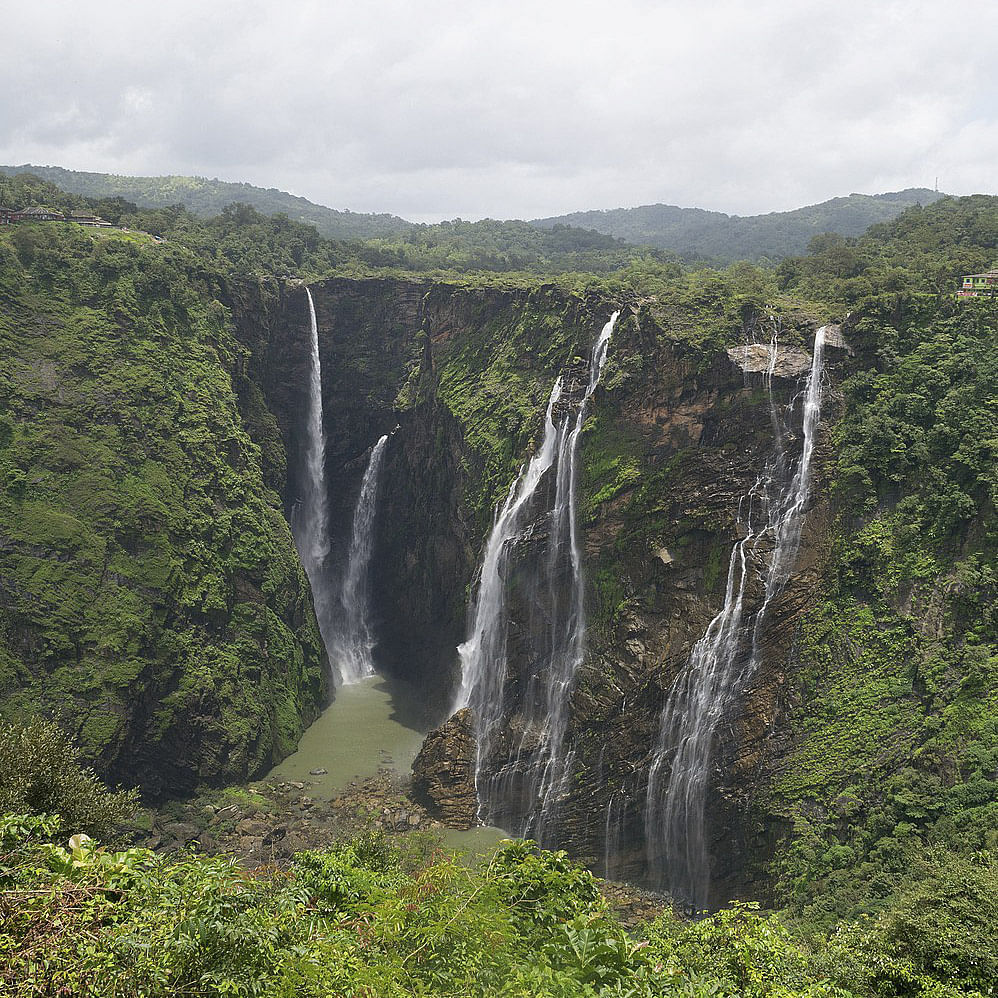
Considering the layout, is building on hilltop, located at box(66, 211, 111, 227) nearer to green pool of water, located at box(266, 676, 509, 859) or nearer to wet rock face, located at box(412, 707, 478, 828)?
green pool of water, located at box(266, 676, 509, 859)

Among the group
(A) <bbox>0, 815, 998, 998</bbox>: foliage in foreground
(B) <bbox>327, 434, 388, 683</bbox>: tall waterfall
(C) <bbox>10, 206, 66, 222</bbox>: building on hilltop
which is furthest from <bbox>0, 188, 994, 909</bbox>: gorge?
(A) <bbox>0, 815, 998, 998</bbox>: foliage in foreground

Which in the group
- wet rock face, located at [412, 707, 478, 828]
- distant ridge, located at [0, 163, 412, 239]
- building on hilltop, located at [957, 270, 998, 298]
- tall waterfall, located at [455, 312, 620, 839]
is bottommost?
wet rock face, located at [412, 707, 478, 828]

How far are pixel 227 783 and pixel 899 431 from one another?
26273 mm

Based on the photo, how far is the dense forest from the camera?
8383 millimetres

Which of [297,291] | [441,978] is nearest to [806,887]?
[441,978]

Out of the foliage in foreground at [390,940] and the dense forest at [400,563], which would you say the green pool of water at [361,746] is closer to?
the dense forest at [400,563]

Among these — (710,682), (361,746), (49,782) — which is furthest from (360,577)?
(49,782)

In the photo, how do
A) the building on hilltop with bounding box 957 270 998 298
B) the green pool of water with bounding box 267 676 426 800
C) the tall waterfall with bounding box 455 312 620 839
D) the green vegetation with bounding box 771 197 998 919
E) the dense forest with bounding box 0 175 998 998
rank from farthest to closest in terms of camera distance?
the green pool of water with bounding box 267 676 426 800 → the tall waterfall with bounding box 455 312 620 839 → the building on hilltop with bounding box 957 270 998 298 → the green vegetation with bounding box 771 197 998 919 → the dense forest with bounding box 0 175 998 998

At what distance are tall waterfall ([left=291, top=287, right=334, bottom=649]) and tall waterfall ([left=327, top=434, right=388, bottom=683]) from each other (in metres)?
0.96

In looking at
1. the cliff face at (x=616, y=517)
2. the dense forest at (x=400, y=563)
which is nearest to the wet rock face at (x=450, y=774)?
the cliff face at (x=616, y=517)

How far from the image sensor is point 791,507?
2592 centimetres

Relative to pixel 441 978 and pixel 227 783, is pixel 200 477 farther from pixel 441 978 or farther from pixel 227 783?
pixel 441 978

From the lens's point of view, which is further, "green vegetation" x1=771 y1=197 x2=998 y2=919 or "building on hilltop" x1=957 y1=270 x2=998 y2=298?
"building on hilltop" x1=957 y1=270 x2=998 y2=298

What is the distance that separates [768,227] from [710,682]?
126908 mm
